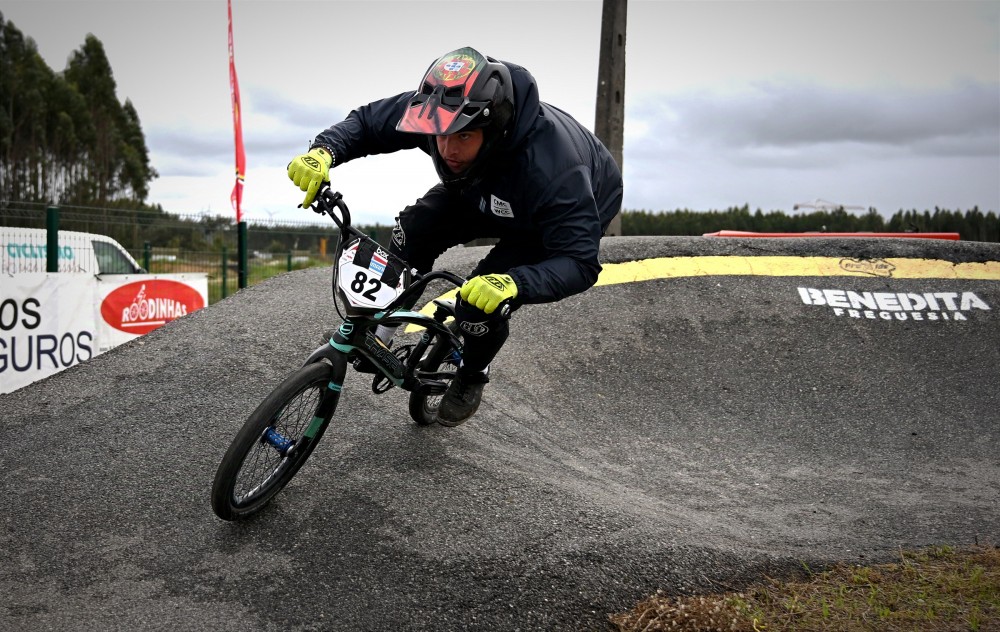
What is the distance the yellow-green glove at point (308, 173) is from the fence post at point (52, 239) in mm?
7280

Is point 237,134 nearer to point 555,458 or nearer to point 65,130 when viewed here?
point 555,458

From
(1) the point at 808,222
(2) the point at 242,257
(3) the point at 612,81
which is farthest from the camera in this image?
(1) the point at 808,222

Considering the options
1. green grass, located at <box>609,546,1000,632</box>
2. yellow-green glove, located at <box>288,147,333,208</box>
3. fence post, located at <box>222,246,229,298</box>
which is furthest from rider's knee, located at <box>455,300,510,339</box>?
fence post, located at <box>222,246,229,298</box>

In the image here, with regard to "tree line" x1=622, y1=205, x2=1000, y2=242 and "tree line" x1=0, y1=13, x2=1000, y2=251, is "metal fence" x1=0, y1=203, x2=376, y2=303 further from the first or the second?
"tree line" x1=622, y1=205, x2=1000, y2=242

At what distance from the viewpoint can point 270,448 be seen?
452 centimetres

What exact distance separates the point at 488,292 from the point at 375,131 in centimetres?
166

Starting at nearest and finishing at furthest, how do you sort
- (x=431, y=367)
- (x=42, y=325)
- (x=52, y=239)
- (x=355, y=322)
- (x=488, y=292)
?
(x=488, y=292) < (x=355, y=322) < (x=431, y=367) < (x=42, y=325) < (x=52, y=239)

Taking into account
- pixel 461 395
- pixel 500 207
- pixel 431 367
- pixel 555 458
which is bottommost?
pixel 555 458

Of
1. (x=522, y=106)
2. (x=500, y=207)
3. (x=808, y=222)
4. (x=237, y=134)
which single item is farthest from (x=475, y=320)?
(x=808, y=222)

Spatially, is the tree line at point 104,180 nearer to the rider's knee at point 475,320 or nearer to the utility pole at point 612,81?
the utility pole at point 612,81

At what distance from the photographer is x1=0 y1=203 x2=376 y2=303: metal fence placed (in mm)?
11516

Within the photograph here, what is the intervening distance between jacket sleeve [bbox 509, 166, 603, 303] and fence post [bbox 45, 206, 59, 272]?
830 centimetres

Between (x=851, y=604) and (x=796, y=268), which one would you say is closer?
(x=851, y=604)

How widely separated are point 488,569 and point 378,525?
0.72 meters
